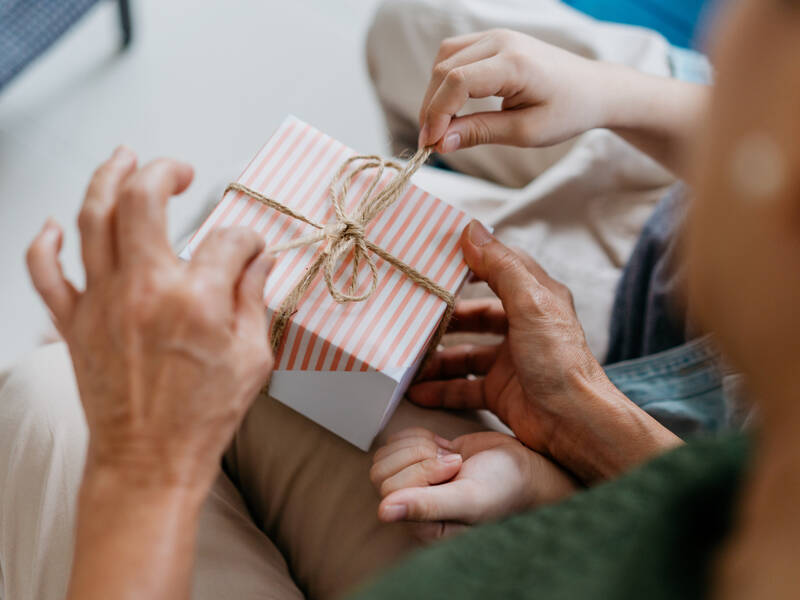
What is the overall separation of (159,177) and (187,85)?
3.27ft

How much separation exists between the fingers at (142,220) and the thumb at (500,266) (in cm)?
29

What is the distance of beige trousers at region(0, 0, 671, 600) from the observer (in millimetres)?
646

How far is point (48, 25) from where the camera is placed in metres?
1.09

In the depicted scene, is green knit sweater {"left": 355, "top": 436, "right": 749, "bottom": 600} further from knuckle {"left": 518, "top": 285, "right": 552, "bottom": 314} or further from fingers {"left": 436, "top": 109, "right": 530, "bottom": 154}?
fingers {"left": 436, "top": 109, "right": 530, "bottom": 154}

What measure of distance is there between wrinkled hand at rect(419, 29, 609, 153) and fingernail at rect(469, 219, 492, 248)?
85 millimetres

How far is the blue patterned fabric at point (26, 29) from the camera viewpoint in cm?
105

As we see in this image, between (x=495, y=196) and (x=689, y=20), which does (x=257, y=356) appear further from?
(x=689, y=20)

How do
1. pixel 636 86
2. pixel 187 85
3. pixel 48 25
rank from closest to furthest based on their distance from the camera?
pixel 636 86 < pixel 48 25 < pixel 187 85

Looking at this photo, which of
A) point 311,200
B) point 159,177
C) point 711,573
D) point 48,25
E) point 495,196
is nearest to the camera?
point 711,573

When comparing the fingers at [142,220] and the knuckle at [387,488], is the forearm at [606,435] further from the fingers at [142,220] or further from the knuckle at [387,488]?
the fingers at [142,220]

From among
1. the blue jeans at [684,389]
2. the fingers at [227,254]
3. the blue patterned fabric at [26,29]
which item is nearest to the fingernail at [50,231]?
the fingers at [227,254]

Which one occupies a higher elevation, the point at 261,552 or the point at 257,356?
the point at 257,356

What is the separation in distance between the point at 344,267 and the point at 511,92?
24 cm

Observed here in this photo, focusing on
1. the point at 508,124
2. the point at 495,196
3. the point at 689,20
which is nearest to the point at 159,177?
the point at 508,124
